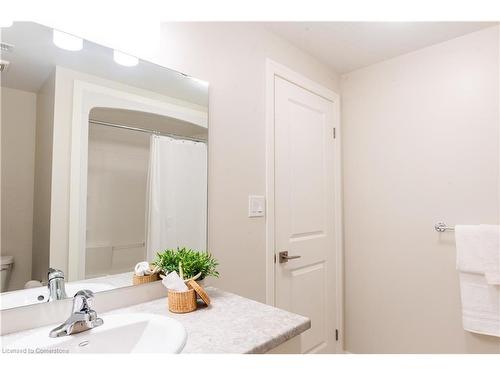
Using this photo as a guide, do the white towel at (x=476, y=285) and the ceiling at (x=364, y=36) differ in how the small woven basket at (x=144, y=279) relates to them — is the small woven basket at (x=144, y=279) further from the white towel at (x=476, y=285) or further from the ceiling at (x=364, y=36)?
the white towel at (x=476, y=285)

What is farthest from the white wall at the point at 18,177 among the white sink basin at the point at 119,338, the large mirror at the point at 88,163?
the white sink basin at the point at 119,338

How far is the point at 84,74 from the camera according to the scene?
1004 millimetres

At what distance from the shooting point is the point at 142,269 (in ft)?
3.61

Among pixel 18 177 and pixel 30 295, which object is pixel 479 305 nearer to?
pixel 30 295

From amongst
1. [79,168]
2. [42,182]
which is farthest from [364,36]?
[42,182]

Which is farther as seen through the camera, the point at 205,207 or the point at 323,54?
the point at 323,54

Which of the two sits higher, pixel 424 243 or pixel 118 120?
pixel 118 120

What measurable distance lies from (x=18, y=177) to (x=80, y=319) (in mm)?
457

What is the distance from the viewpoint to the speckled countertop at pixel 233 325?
2.48 ft

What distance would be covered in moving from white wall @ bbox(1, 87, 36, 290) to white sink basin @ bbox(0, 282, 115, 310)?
2cm

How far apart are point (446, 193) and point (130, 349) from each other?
70.7 inches
